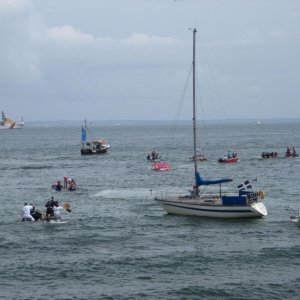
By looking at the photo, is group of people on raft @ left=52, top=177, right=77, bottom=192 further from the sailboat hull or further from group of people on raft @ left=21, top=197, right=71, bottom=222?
the sailboat hull

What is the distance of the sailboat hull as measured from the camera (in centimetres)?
5319

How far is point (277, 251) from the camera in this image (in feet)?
137

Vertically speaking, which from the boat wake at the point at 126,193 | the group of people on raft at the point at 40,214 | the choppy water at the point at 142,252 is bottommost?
the boat wake at the point at 126,193

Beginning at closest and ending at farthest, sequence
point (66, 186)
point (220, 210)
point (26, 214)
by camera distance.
A: point (26, 214), point (220, 210), point (66, 186)

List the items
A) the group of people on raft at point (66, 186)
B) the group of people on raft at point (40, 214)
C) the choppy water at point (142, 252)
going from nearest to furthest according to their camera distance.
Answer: the choppy water at point (142, 252)
the group of people on raft at point (40, 214)
the group of people on raft at point (66, 186)

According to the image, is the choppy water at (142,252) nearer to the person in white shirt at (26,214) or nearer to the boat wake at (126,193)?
the boat wake at (126,193)

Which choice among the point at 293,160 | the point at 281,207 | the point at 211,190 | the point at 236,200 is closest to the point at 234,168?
the point at 293,160

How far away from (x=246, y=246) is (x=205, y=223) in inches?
359

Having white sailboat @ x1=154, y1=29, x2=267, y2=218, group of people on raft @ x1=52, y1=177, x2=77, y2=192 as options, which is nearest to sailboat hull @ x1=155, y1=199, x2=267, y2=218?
white sailboat @ x1=154, y1=29, x2=267, y2=218

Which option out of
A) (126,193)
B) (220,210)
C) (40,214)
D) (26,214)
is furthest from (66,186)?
(220,210)

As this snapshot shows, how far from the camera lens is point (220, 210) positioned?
53594 mm

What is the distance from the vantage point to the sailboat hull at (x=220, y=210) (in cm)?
5319

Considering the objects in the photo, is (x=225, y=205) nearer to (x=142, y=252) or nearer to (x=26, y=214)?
(x=142, y=252)

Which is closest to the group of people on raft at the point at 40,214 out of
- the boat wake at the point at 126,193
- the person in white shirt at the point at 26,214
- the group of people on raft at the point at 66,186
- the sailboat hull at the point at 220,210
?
the person in white shirt at the point at 26,214
